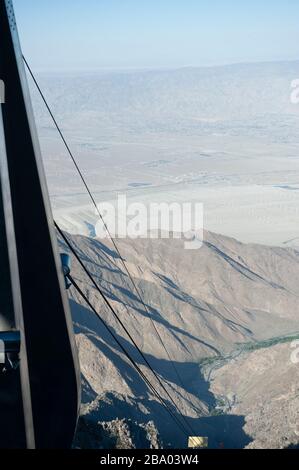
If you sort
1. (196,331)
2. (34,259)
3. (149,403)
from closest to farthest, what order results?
(34,259), (149,403), (196,331)

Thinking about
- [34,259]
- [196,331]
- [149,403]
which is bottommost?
[196,331]

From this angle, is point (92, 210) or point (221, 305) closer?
point (221, 305)

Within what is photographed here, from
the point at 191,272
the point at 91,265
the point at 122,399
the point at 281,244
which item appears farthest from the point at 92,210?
the point at 122,399

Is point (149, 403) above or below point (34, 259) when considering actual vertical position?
below

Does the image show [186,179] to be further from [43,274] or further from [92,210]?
[43,274]

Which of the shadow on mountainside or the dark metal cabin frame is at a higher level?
the dark metal cabin frame

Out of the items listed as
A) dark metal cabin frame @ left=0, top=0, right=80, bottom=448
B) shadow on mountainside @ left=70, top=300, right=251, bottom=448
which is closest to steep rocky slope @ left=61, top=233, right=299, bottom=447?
shadow on mountainside @ left=70, top=300, right=251, bottom=448

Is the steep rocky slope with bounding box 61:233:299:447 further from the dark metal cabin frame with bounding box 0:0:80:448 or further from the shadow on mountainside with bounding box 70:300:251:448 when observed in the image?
the dark metal cabin frame with bounding box 0:0:80:448

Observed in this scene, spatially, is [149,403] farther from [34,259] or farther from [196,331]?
[34,259]

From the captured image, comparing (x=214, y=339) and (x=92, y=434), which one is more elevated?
(x=92, y=434)

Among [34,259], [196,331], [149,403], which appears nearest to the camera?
[34,259]

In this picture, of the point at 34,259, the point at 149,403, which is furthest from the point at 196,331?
the point at 34,259
